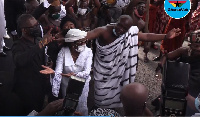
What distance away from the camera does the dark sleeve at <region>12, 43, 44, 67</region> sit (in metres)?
2.31

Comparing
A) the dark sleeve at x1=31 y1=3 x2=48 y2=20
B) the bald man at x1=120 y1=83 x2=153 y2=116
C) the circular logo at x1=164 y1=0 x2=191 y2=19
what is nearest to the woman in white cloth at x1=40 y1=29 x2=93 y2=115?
the bald man at x1=120 y1=83 x2=153 y2=116

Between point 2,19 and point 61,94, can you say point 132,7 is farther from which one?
point 2,19

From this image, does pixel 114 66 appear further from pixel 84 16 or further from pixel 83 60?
pixel 84 16

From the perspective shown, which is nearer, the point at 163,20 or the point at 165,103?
the point at 165,103

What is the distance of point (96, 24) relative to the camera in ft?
14.1

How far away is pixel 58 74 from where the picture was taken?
2.46m

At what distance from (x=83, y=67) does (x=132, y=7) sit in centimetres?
165

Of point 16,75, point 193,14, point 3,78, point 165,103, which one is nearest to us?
point 165,103

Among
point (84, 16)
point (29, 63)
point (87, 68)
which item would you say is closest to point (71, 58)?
point (87, 68)

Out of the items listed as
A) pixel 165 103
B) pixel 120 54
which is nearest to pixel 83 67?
pixel 120 54

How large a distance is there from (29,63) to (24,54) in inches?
4.8

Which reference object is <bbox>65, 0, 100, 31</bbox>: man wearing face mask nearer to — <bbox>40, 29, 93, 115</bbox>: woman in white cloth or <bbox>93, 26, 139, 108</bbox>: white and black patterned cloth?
<bbox>93, 26, 139, 108</bbox>: white and black patterned cloth

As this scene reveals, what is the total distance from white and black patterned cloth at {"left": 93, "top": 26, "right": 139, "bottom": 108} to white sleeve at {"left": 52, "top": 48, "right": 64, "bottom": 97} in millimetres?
579

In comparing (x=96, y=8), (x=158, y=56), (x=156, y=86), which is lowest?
(x=156, y=86)
